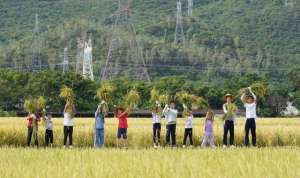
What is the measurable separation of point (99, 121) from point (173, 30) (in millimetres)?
113534

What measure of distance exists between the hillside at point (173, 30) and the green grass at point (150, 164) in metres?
89.3

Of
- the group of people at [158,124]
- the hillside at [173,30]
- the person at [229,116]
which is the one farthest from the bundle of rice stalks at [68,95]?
the hillside at [173,30]

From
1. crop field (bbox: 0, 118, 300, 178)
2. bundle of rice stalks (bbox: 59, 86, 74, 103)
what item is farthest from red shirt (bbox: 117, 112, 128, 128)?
crop field (bbox: 0, 118, 300, 178)

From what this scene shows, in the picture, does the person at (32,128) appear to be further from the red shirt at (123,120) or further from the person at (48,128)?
the red shirt at (123,120)

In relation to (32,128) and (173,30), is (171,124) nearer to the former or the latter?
(32,128)

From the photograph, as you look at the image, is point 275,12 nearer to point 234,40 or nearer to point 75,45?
point 234,40

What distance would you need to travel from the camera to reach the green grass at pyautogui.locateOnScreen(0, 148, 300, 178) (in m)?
10.5

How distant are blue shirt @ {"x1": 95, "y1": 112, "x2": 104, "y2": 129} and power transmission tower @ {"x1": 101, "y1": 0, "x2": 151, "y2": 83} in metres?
76.5

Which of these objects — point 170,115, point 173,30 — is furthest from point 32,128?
point 173,30

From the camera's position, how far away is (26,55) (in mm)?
109562

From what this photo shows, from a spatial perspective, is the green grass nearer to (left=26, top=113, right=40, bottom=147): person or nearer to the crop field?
the crop field

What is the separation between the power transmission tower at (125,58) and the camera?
103m

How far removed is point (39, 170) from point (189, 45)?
104m

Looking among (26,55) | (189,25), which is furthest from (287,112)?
(189,25)
